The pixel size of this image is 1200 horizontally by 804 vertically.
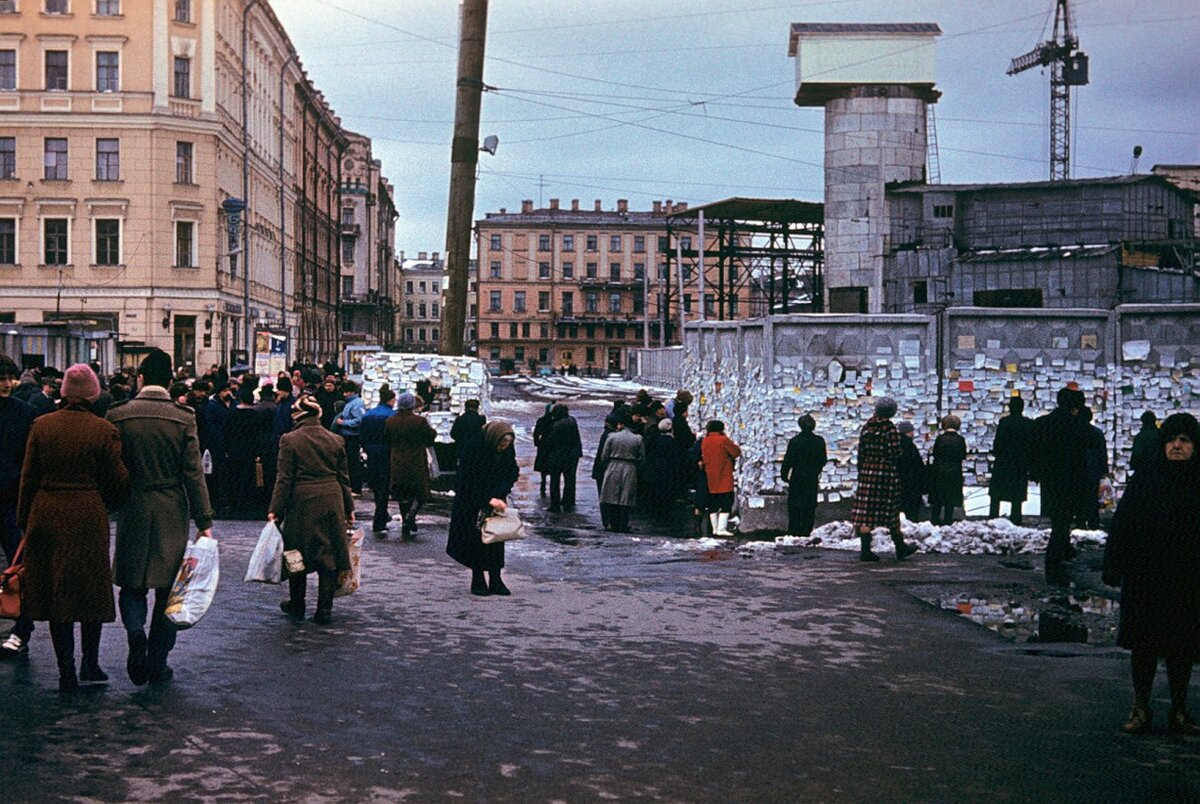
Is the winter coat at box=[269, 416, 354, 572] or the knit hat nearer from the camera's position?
the knit hat

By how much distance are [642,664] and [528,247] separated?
436 feet

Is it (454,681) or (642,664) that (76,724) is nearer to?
(454,681)

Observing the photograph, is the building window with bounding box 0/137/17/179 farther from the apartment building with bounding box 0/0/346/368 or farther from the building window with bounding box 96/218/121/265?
the building window with bounding box 96/218/121/265

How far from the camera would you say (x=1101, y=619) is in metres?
11.2

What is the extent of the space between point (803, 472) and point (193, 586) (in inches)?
360

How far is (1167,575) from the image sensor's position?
741cm

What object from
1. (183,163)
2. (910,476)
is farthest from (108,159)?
(910,476)

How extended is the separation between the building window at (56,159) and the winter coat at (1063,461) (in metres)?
49.4

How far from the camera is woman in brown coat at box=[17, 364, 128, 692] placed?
765 centimetres

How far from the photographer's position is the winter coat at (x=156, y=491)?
8.05 m

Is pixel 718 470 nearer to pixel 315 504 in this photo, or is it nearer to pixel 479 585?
pixel 479 585

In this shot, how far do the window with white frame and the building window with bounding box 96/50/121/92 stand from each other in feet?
16.9

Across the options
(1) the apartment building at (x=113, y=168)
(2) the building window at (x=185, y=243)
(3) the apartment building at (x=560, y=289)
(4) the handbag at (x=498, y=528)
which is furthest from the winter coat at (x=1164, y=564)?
(3) the apartment building at (x=560, y=289)

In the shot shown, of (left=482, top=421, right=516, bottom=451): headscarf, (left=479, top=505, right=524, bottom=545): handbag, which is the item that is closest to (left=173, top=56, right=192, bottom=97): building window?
(left=482, top=421, right=516, bottom=451): headscarf
